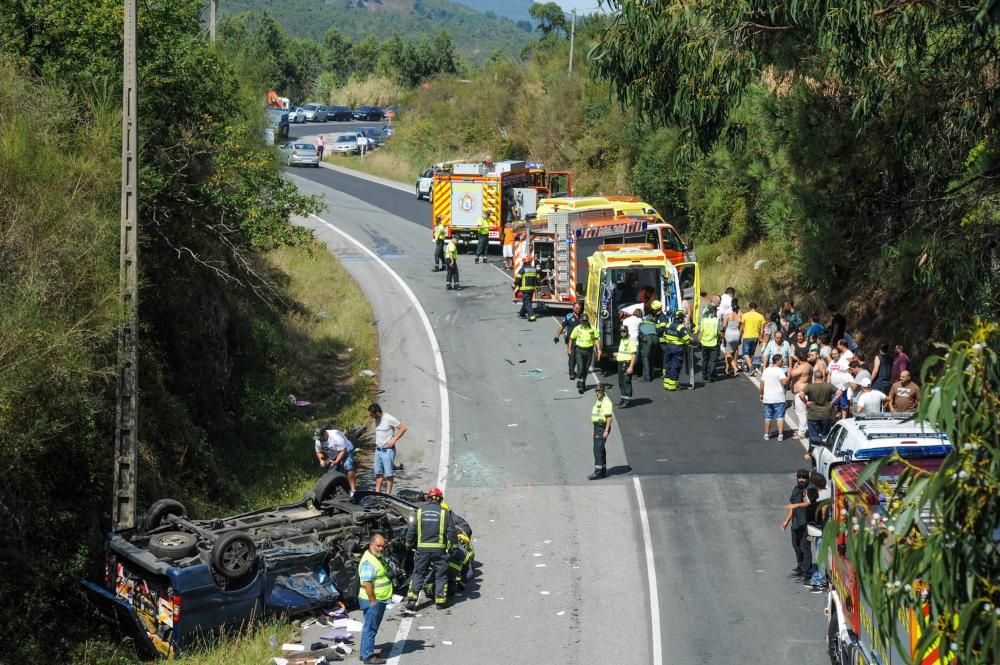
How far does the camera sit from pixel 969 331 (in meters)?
6.27

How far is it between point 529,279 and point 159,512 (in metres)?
15.6

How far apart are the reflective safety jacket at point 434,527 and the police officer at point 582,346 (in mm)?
8729

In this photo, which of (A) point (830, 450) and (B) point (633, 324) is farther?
(B) point (633, 324)

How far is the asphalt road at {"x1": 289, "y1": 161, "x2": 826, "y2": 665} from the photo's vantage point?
500 inches

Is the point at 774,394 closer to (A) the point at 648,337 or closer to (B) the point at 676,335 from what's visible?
(B) the point at 676,335

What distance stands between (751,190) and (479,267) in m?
8.55

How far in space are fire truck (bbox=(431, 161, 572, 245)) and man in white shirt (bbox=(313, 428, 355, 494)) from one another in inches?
731

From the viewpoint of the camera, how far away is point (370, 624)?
12.0m

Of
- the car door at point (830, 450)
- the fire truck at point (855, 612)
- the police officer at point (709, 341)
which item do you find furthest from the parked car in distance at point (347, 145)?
the fire truck at point (855, 612)

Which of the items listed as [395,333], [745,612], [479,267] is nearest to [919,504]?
[745,612]

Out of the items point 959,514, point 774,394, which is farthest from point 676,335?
point 959,514

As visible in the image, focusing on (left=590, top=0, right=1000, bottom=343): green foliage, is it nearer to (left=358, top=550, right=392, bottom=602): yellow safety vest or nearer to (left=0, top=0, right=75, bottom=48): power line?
(left=0, top=0, right=75, bottom=48): power line

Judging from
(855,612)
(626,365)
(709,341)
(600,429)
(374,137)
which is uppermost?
(374,137)

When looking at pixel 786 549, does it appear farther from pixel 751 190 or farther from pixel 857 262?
pixel 751 190
